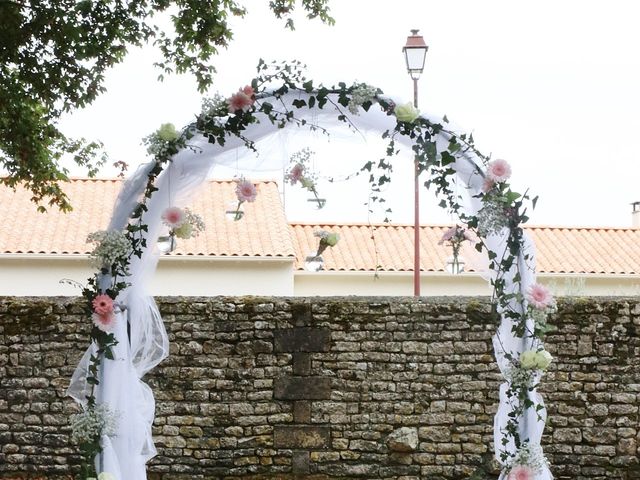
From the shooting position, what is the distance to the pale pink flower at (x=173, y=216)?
5379mm

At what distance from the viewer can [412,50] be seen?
1138cm

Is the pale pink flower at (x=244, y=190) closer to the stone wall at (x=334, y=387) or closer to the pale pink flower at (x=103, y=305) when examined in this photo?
the pale pink flower at (x=103, y=305)

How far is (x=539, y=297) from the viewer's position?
5.33 meters

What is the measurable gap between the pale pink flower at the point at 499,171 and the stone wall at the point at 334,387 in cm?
339

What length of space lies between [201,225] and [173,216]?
0.23 m

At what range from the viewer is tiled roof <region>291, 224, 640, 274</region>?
19859 millimetres

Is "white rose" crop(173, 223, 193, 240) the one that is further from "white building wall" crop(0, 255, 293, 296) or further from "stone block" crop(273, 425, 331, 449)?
"white building wall" crop(0, 255, 293, 296)

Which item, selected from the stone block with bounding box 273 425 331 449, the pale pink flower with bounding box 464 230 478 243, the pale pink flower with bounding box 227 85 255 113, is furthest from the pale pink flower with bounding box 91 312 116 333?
the stone block with bounding box 273 425 331 449

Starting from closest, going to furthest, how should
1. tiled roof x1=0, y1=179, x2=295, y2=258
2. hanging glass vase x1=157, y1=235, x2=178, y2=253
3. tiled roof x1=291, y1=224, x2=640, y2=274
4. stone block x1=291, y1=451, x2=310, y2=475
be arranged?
hanging glass vase x1=157, y1=235, x2=178, y2=253 → stone block x1=291, y1=451, x2=310, y2=475 → tiled roof x1=0, y1=179, x2=295, y2=258 → tiled roof x1=291, y1=224, x2=640, y2=274

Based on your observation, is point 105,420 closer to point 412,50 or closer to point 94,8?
point 94,8

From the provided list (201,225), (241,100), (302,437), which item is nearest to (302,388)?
(302,437)

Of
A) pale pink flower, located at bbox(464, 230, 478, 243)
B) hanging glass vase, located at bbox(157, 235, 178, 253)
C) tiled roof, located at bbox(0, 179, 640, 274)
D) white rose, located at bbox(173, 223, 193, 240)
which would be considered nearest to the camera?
white rose, located at bbox(173, 223, 193, 240)

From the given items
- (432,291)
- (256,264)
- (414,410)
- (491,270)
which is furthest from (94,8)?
(432,291)

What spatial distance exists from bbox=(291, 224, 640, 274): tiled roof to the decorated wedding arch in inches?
539
